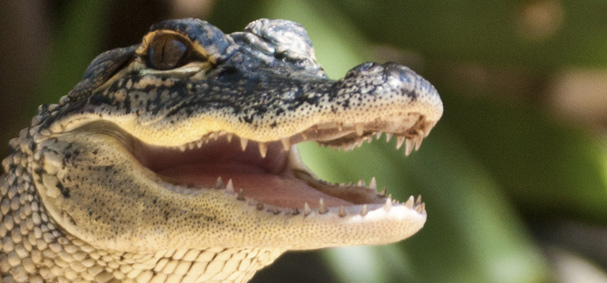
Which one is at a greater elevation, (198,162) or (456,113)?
(456,113)

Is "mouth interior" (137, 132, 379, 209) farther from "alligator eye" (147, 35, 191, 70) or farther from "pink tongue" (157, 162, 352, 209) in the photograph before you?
"alligator eye" (147, 35, 191, 70)

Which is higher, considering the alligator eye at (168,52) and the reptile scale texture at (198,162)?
the alligator eye at (168,52)

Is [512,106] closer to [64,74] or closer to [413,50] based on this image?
[413,50]

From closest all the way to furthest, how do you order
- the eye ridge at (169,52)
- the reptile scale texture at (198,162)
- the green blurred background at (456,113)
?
the reptile scale texture at (198,162) < the eye ridge at (169,52) < the green blurred background at (456,113)

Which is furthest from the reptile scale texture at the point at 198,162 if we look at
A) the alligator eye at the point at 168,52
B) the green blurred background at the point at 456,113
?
the green blurred background at the point at 456,113

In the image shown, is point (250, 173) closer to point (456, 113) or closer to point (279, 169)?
point (279, 169)

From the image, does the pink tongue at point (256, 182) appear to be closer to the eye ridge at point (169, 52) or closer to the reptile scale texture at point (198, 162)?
the reptile scale texture at point (198, 162)

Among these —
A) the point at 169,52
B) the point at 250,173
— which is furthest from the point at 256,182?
the point at 169,52
